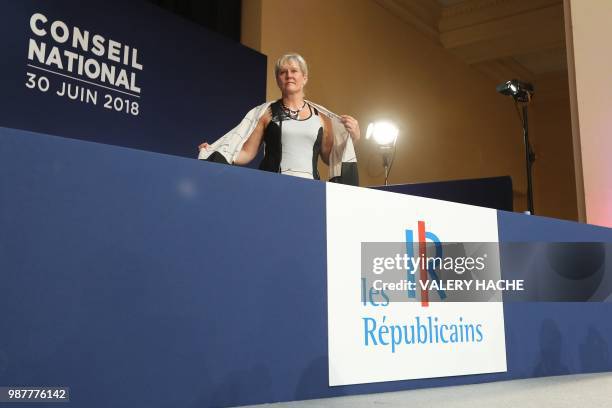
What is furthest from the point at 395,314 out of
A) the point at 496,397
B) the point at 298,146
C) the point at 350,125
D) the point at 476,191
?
the point at 476,191

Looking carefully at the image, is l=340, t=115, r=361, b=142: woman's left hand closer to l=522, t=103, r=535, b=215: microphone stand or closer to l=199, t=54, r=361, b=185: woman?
l=199, t=54, r=361, b=185: woman

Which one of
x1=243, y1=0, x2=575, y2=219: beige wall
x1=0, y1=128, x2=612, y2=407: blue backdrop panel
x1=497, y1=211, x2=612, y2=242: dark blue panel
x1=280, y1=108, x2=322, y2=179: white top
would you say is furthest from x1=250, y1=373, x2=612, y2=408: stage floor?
x1=243, y1=0, x2=575, y2=219: beige wall

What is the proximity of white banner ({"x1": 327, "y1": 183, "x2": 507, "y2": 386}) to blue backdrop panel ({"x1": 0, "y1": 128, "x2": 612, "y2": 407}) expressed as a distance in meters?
0.03

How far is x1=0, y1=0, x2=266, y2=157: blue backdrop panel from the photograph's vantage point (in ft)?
8.91

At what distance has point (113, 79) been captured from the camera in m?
3.08

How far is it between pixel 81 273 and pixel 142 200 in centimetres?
17

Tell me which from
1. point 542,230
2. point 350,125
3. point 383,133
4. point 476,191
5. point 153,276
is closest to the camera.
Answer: point 153,276

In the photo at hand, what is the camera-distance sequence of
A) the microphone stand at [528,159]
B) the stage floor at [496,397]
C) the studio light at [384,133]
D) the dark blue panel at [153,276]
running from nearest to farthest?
the dark blue panel at [153,276] < the stage floor at [496,397] < the microphone stand at [528,159] < the studio light at [384,133]

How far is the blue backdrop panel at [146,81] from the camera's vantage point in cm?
272

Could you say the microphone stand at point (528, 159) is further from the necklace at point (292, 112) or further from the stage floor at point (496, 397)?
the stage floor at point (496, 397)

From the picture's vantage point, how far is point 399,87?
18.4 feet

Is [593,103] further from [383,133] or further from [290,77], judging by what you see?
[383,133]

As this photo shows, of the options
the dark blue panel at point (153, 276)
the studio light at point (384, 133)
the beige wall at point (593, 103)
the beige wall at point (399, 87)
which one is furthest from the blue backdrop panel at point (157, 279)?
the studio light at point (384, 133)

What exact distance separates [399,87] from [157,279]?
4.87 meters
